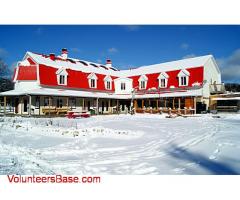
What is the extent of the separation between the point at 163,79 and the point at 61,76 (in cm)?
1350

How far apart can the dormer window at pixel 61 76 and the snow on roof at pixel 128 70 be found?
0.96m

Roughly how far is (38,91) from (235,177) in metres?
22.9

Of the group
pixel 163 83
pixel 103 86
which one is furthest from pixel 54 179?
pixel 103 86

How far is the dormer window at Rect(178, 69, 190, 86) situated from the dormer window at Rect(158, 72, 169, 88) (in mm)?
2039

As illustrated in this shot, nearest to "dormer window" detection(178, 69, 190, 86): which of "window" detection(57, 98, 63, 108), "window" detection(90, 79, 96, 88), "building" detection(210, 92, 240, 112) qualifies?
"building" detection(210, 92, 240, 112)

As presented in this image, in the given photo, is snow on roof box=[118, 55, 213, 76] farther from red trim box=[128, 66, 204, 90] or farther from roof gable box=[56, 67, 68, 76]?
roof gable box=[56, 67, 68, 76]

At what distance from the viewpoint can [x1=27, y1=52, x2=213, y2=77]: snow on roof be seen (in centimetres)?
3011

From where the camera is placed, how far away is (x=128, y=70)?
40.7m

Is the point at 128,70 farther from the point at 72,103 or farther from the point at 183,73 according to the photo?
the point at 72,103

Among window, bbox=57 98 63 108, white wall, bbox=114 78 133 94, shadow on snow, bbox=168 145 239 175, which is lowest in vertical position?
shadow on snow, bbox=168 145 239 175

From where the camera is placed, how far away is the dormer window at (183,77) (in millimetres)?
31298

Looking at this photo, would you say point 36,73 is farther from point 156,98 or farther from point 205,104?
point 205,104

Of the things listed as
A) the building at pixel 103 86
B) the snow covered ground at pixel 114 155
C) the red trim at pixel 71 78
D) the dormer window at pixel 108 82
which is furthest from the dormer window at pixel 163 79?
the snow covered ground at pixel 114 155

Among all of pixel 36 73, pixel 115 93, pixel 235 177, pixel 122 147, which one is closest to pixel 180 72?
pixel 115 93
